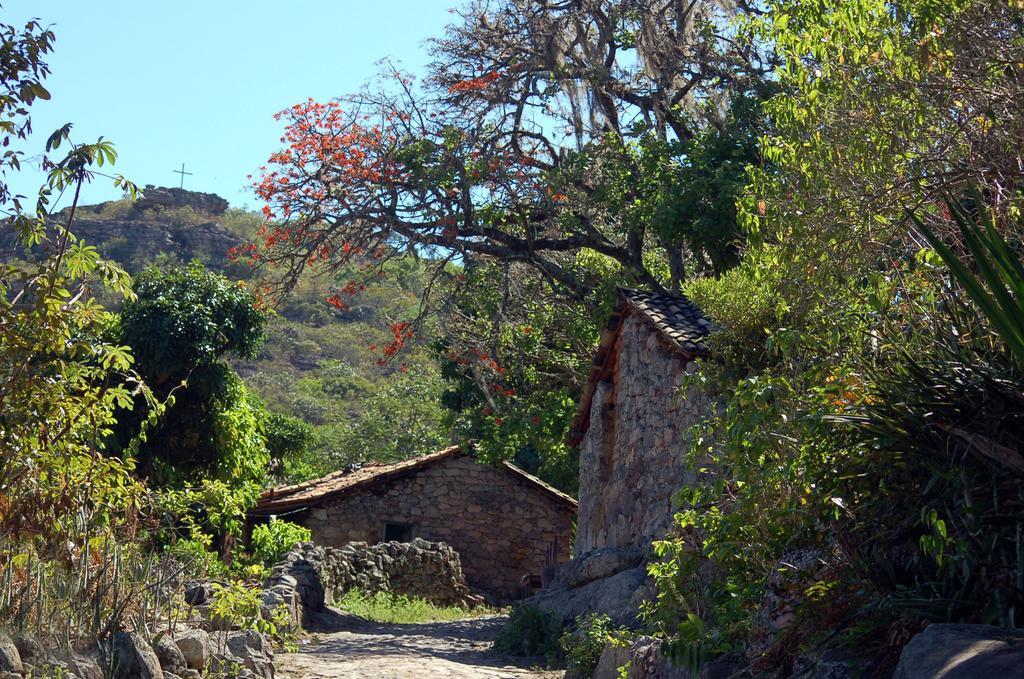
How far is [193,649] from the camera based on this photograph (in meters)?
7.28

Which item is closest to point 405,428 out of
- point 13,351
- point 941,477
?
point 13,351

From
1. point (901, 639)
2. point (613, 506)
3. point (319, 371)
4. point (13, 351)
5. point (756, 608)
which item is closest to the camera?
point (901, 639)

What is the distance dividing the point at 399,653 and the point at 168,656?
518 centimetres

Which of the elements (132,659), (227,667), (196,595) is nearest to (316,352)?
(196,595)

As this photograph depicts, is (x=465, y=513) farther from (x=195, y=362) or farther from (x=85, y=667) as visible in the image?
(x=85, y=667)

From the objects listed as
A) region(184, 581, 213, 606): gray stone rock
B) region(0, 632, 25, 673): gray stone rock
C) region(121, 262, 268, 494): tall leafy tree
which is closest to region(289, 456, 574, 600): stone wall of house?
region(121, 262, 268, 494): tall leafy tree

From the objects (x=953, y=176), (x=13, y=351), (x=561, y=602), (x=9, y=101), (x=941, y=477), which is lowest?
(x=561, y=602)

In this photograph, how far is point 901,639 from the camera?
4.48 metres

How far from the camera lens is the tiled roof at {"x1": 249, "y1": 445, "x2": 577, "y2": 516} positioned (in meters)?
21.0

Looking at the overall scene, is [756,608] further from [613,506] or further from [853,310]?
[613,506]

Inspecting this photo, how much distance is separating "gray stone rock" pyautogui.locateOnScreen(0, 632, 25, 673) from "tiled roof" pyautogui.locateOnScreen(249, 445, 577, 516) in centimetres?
1479

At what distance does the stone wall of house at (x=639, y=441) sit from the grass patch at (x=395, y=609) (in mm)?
3856

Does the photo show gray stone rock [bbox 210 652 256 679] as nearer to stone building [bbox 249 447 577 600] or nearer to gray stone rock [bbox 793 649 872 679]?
gray stone rock [bbox 793 649 872 679]

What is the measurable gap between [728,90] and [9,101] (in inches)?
450
